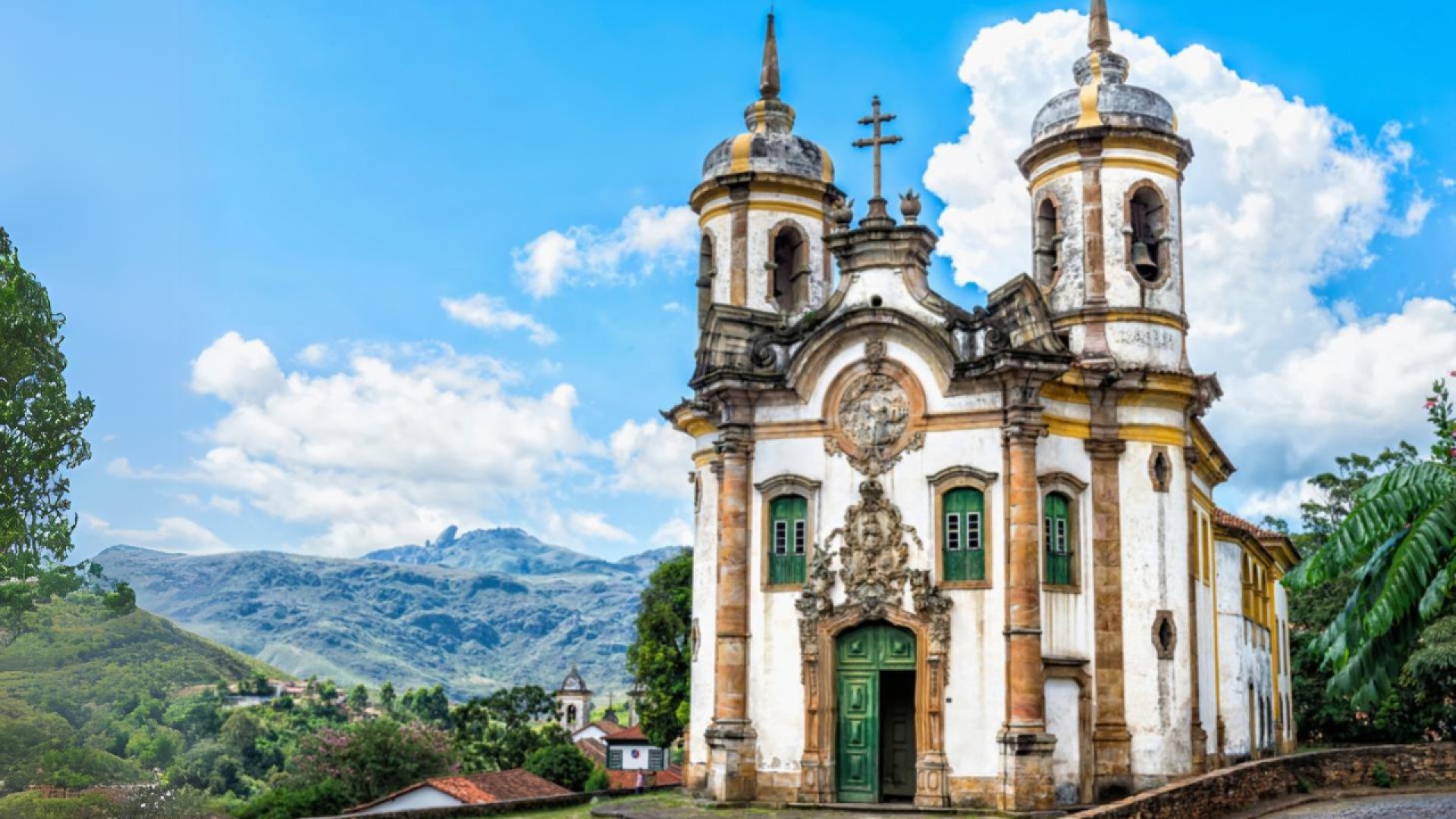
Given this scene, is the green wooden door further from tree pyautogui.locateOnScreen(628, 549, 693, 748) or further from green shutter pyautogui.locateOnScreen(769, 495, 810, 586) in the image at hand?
tree pyautogui.locateOnScreen(628, 549, 693, 748)

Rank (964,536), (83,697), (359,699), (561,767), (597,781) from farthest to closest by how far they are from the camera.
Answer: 1. (359,699)
2. (597,781)
3. (561,767)
4. (83,697)
5. (964,536)

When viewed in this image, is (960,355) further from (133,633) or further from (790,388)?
(133,633)

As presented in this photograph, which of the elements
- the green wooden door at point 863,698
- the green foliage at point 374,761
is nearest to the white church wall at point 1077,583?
the green wooden door at point 863,698

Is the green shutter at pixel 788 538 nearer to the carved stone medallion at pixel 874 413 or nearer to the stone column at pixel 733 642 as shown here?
the stone column at pixel 733 642

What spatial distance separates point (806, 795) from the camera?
21.5 metres

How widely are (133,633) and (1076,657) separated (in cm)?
3182

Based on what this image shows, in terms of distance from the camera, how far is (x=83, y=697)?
35562mm

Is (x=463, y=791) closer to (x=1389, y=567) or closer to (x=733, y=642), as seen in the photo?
(x=733, y=642)

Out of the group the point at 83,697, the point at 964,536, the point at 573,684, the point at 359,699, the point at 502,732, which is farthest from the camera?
the point at 359,699

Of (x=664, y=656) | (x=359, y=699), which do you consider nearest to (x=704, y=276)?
(x=664, y=656)

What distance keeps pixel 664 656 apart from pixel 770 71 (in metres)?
17.7

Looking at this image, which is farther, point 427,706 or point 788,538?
point 427,706

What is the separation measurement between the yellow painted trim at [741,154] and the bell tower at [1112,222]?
500cm

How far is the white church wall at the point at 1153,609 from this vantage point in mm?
21734
